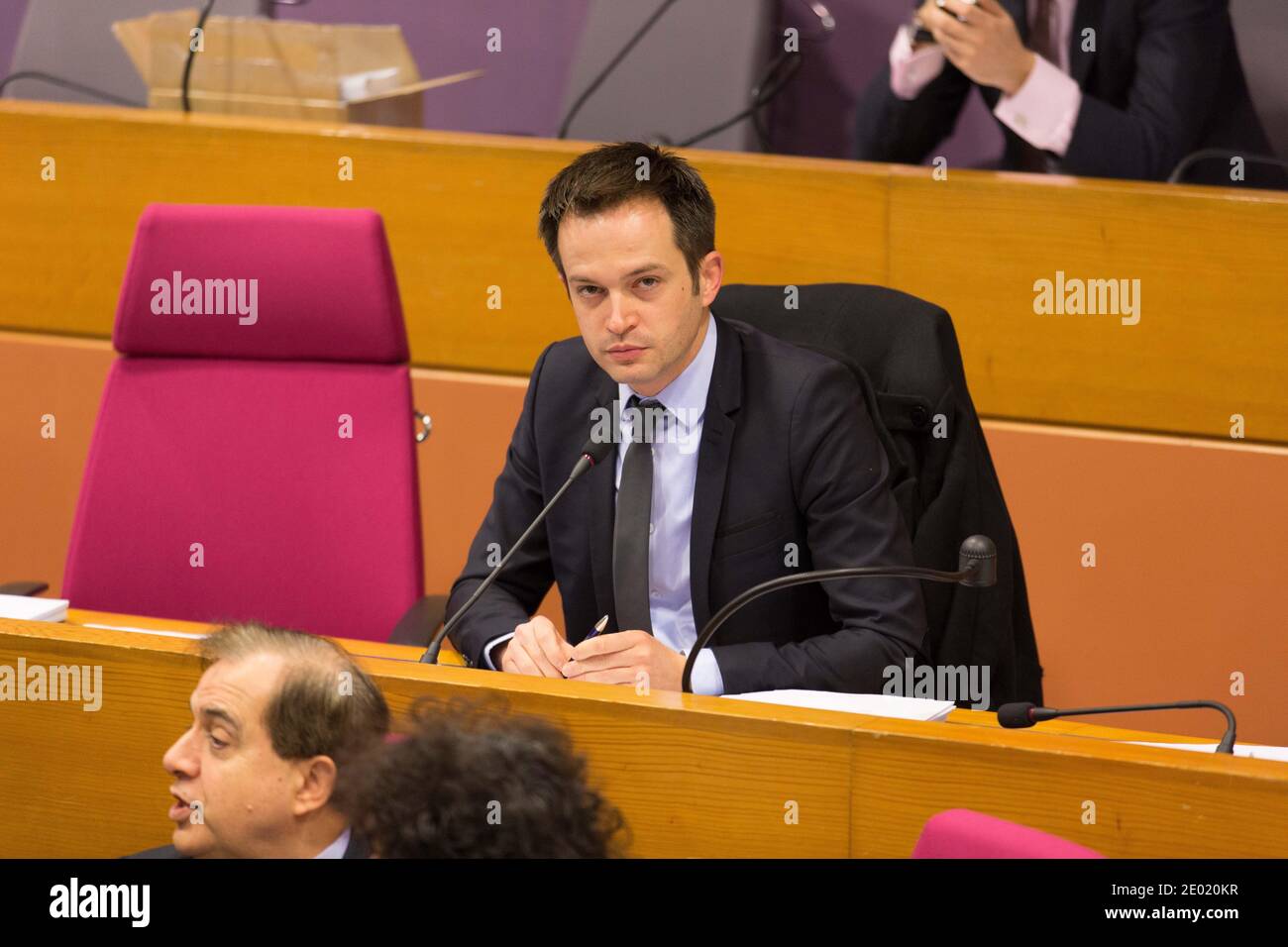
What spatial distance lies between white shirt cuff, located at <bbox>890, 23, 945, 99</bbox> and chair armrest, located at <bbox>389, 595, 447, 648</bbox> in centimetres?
146

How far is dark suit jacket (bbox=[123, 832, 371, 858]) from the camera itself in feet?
4.90

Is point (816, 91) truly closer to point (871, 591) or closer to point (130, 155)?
point (130, 155)

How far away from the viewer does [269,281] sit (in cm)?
239

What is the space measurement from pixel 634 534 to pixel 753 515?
0.15 meters

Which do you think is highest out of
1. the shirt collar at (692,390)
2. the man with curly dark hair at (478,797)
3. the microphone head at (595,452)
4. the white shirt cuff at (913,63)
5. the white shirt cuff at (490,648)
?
the white shirt cuff at (913,63)

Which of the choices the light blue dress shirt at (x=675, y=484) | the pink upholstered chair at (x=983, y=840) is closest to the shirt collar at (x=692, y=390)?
the light blue dress shirt at (x=675, y=484)

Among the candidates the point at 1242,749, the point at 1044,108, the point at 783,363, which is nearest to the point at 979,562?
the point at 1242,749

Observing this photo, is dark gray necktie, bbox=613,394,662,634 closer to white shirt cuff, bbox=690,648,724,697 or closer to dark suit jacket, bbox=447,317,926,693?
dark suit jacket, bbox=447,317,926,693

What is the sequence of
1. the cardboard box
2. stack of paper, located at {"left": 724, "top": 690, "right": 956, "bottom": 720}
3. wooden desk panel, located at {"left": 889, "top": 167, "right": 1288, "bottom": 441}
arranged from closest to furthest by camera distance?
stack of paper, located at {"left": 724, "top": 690, "right": 956, "bottom": 720} → wooden desk panel, located at {"left": 889, "top": 167, "right": 1288, "bottom": 441} → the cardboard box

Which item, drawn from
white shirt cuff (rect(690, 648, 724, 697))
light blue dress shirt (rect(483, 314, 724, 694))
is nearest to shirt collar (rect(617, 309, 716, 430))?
light blue dress shirt (rect(483, 314, 724, 694))

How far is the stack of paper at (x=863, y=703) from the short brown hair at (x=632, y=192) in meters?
0.61

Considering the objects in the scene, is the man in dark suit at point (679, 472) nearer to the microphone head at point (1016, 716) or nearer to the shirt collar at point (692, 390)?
the shirt collar at point (692, 390)

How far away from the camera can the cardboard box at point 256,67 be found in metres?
3.30
